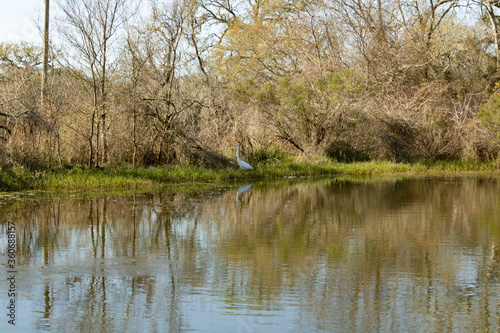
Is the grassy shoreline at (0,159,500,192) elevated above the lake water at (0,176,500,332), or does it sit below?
above

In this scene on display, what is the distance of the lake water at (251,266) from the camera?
6336 mm

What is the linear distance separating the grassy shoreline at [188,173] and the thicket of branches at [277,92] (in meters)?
0.68

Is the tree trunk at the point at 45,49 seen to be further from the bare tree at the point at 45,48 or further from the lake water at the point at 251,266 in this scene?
the lake water at the point at 251,266

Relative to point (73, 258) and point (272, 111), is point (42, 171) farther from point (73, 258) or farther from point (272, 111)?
point (272, 111)

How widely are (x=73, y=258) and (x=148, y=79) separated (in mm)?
13779

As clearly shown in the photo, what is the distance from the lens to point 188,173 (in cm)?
2172

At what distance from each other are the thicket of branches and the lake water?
18.2ft

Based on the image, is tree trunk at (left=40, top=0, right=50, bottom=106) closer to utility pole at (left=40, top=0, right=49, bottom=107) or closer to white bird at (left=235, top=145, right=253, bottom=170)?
utility pole at (left=40, top=0, right=49, bottom=107)

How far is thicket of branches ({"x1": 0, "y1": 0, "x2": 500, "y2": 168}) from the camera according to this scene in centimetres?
2030

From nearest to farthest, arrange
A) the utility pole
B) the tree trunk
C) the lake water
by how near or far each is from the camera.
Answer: the lake water
the tree trunk
the utility pole

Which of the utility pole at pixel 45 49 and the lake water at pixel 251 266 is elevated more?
the utility pole at pixel 45 49

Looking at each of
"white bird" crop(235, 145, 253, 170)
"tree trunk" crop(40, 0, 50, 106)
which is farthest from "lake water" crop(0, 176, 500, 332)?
"white bird" crop(235, 145, 253, 170)

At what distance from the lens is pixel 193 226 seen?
1222 cm

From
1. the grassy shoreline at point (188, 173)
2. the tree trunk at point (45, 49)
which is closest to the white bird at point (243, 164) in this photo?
the grassy shoreline at point (188, 173)
